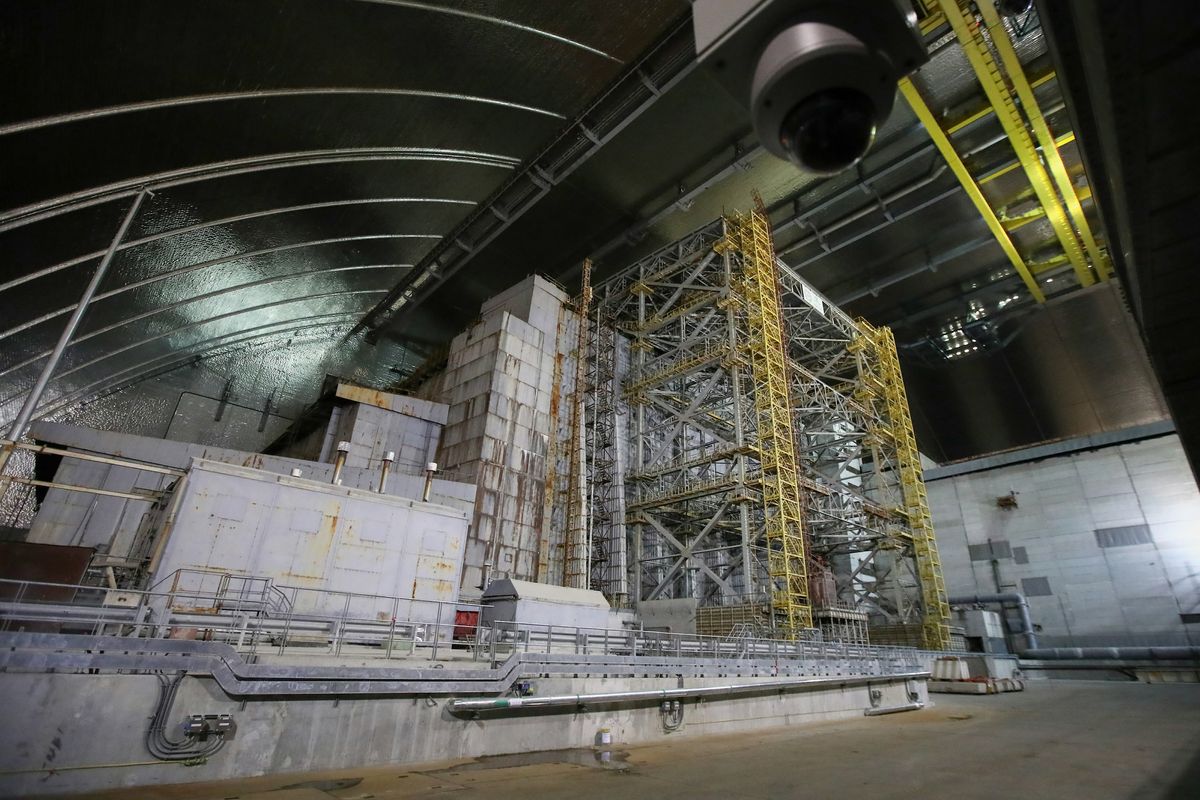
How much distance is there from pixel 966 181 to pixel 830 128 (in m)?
35.1

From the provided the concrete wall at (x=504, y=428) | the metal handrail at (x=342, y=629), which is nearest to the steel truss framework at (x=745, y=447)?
the concrete wall at (x=504, y=428)

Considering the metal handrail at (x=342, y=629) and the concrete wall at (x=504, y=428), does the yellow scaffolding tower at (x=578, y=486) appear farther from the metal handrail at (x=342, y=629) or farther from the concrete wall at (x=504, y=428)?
the metal handrail at (x=342, y=629)

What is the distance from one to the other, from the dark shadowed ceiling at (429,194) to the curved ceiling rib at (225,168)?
72 mm

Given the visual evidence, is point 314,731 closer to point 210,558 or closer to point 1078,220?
point 210,558

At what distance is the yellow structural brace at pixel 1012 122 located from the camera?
21812mm

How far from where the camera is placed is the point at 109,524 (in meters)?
22.7

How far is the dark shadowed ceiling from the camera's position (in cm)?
1593

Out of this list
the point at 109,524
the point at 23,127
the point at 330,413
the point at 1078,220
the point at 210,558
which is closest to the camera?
the point at 210,558

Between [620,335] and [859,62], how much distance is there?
34.5 metres

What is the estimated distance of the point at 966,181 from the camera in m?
29.2

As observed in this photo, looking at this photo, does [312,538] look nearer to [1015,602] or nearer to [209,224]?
[209,224]

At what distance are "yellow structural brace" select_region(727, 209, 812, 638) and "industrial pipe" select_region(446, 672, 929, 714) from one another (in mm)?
5808

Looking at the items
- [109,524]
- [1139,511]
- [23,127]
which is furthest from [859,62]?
[1139,511]

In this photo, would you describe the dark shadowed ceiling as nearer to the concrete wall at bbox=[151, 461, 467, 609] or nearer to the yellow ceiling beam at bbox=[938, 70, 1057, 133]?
the yellow ceiling beam at bbox=[938, 70, 1057, 133]
